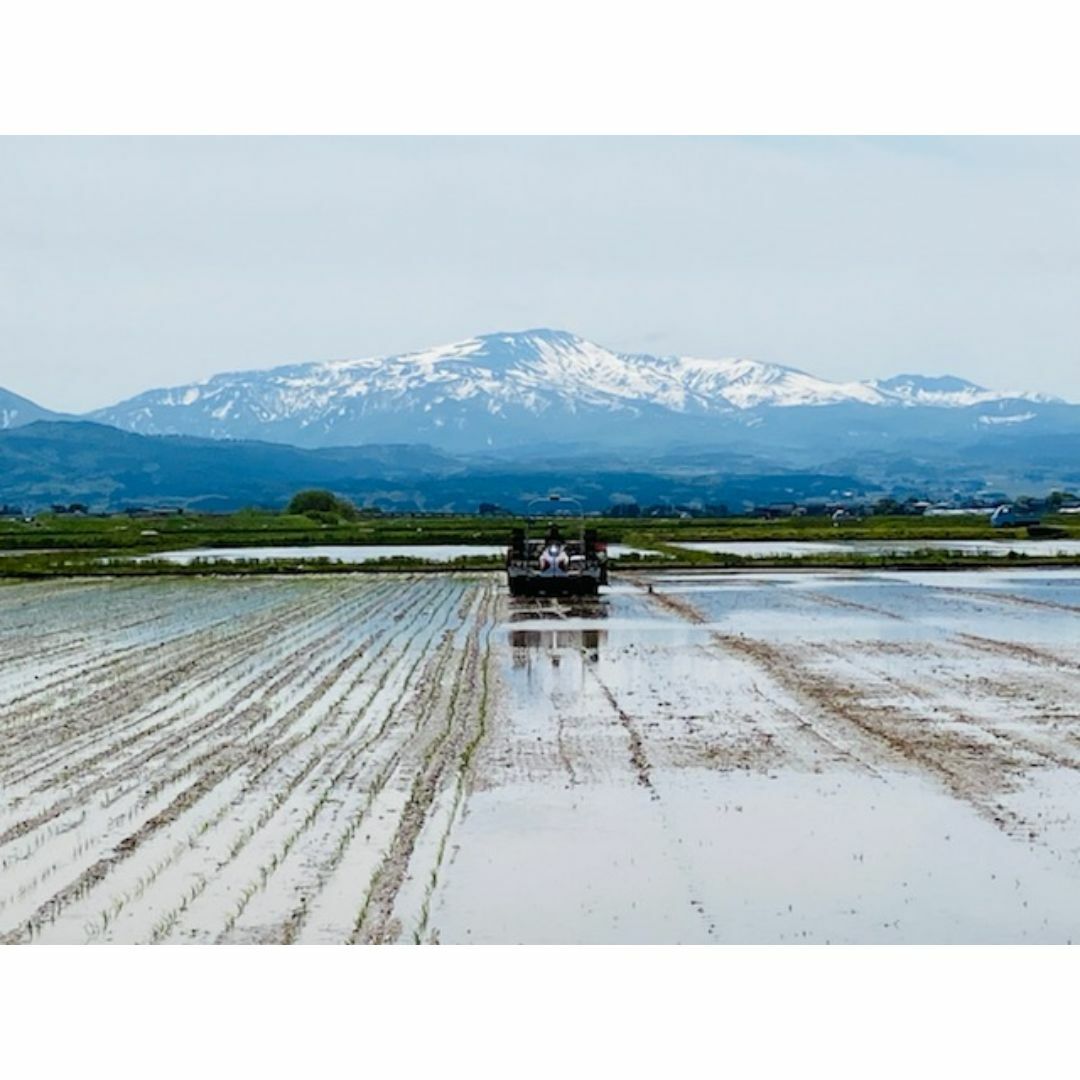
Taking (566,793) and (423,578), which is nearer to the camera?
(566,793)

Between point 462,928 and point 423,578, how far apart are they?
28.7 meters

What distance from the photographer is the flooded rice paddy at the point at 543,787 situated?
26.1 feet

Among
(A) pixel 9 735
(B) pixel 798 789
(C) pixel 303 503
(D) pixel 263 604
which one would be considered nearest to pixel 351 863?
(B) pixel 798 789

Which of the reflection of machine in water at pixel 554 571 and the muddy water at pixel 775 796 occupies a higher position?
the reflection of machine in water at pixel 554 571

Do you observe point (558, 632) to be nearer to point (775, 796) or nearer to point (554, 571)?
point (554, 571)

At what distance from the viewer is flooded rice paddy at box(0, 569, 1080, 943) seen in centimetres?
797

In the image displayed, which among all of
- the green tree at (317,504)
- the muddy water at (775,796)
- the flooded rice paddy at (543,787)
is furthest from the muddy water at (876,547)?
the green tree at (317,504)

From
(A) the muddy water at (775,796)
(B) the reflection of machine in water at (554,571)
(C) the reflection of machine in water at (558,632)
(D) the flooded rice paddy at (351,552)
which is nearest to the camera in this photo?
(A) the muddy water at (775,796)

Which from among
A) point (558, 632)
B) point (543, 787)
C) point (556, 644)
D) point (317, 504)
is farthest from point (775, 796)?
point (317, 504)

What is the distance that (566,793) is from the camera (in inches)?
426

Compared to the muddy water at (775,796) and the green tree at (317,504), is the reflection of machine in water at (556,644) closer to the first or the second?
the muddy water at (775,796)

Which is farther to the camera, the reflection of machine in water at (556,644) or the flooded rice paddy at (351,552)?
the flooded rice paddy at (351,552)

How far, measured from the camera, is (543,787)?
11.0 m

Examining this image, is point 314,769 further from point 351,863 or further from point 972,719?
point 972,719
